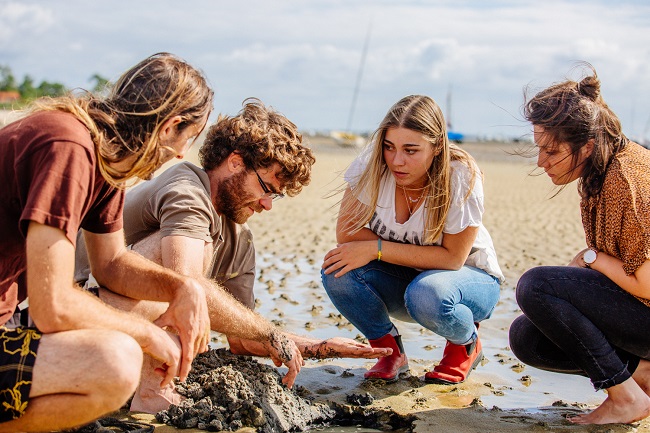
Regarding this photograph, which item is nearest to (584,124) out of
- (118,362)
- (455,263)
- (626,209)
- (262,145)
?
(626,209)

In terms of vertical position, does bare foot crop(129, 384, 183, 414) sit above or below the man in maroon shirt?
below

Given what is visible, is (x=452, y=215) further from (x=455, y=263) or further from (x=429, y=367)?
(x=429, y=367)

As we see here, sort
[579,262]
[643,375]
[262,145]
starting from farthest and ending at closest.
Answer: [262,145]
[579,262]
[643,375]

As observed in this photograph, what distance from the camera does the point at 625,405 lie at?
358cm

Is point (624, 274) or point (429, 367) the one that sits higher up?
point (624, 274)

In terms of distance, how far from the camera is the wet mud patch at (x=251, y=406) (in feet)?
11.3

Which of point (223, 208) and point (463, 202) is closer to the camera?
point (223, 208)

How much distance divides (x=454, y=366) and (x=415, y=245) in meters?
0.73

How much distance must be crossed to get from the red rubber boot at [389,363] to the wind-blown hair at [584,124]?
1.43 meters

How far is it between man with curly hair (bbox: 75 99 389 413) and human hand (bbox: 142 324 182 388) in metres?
0.49

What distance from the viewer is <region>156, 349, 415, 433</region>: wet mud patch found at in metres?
3.45

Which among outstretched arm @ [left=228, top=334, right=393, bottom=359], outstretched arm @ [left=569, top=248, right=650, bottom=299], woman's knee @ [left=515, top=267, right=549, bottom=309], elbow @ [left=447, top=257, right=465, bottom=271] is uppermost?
outstretched arm @ [left=569, top=248, right=650, bottom=299]

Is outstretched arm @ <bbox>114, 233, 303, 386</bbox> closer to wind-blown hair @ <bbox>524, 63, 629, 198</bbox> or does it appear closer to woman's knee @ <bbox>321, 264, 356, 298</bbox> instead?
woman's knee @ <bbox>321, 264, 356, 298</bbox>

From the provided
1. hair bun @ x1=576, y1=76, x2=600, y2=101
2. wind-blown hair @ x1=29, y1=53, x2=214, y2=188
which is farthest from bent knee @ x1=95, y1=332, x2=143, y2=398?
hair bun @ x1=576, y1=76, x2=600, y2=101
